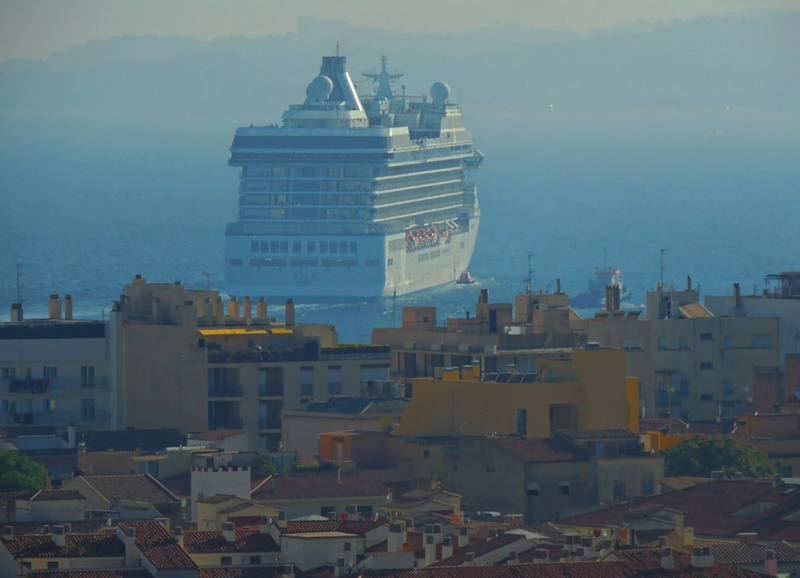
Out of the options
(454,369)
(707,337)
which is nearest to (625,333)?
(707,337)

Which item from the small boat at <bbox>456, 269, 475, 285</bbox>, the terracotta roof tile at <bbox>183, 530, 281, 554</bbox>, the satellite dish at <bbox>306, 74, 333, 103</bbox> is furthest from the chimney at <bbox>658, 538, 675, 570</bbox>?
the satellite dish at <bbox>306, 74, 333, 103</bbox>

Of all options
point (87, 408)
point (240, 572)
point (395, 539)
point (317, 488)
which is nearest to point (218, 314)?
point (87, 408)

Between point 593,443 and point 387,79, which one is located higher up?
point 387,79

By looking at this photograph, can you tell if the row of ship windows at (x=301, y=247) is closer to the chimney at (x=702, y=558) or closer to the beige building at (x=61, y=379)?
the beige building at (x=61, y=379)

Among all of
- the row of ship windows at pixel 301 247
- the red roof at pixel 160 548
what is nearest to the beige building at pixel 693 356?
the red roof at pixel 160 548

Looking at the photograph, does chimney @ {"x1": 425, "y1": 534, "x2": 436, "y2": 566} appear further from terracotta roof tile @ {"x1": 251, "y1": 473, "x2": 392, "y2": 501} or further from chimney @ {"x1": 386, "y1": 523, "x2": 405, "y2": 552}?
terracotta roof tile @ {"x1": 251, "y1": 473, "x2": 392, "y2": 501}

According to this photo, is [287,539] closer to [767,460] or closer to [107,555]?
[107,555]
